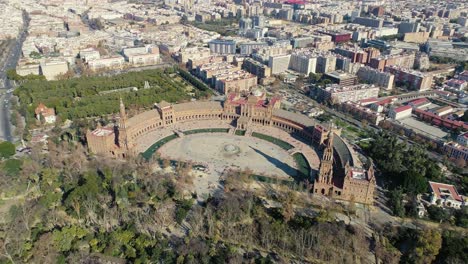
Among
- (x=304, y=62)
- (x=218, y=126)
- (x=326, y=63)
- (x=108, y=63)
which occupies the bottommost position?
(x=218, y=126)

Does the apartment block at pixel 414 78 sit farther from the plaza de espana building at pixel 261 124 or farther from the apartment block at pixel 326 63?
the plaza de espana building at pixel 261 124

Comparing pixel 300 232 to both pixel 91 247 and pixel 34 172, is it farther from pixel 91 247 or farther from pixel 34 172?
pixel 34 172

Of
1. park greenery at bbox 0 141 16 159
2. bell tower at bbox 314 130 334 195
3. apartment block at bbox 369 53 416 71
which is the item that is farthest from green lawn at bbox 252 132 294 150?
apartment block at bbox 369 53 416 71

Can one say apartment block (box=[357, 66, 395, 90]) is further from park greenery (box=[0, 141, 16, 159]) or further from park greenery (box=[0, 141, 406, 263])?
park greenery (box=[0, 141, 16, 159])

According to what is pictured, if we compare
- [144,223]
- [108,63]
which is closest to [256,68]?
[108,63]

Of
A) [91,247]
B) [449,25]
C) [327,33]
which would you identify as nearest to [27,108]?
[91,247]

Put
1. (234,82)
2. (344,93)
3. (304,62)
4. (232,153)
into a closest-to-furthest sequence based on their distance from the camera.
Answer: (232,153), (344,93), (234,82), (304,62)

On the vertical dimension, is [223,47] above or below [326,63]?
below

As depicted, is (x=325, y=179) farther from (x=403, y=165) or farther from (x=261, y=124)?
(x=261, y=124)
